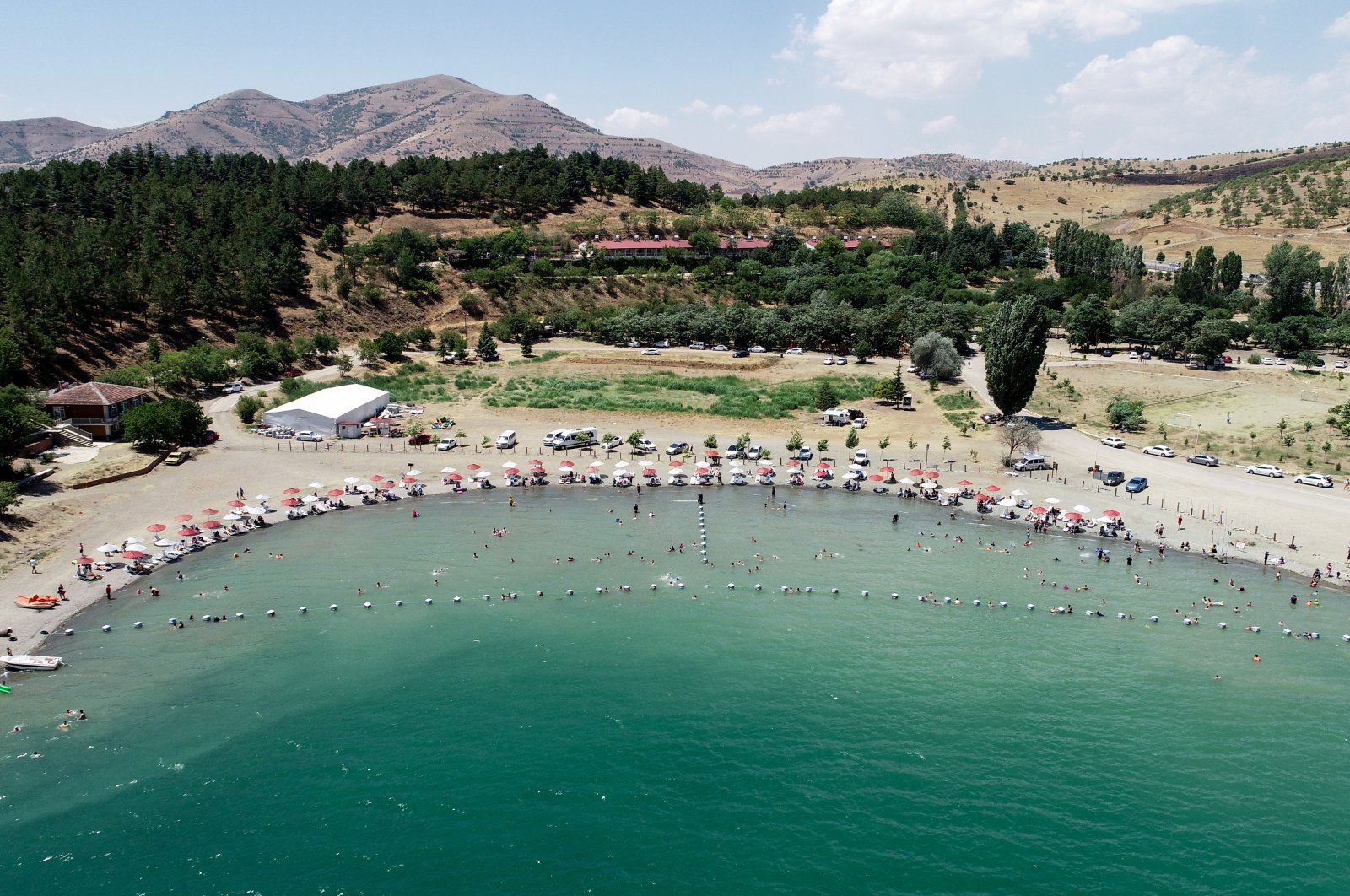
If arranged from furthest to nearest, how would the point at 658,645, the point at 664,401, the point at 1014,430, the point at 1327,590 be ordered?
the point at 664,401
the point at 1014,430
the point at 1327,590
the point at 658,645

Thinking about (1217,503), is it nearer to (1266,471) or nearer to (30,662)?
(1266,471)

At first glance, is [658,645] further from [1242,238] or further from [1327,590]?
[1242,238]

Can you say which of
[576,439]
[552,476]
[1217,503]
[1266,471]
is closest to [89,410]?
[552,476]

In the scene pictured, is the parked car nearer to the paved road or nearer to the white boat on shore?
the paved road

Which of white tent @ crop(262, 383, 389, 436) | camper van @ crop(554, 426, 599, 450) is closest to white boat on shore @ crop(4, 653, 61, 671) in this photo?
white tent @ crop(262, 383, 389, 436)

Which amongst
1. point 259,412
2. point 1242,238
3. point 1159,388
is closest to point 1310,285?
point 1242,238

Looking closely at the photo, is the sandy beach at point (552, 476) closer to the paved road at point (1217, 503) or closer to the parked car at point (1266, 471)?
the paved road at point (1217, 503)
